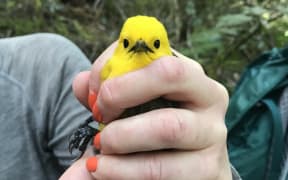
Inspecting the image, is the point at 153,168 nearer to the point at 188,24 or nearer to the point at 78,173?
the point at 78,173

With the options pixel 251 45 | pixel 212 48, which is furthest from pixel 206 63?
pixel 251 45

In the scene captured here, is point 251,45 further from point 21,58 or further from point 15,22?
point 21,58

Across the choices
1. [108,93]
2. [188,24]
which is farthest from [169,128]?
[188,24]

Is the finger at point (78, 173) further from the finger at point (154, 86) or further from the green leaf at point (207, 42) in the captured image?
the green leaf at point (207, 42)

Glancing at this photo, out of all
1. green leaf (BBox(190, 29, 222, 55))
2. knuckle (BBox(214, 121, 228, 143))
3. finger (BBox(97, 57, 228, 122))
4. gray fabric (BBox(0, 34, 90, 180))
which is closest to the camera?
finger (BBox(97, 57, 228, 122))

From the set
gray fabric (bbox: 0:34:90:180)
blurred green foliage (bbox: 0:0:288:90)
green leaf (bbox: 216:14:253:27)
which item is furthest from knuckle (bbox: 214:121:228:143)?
green leaf (bbox: 216:14:253:27)

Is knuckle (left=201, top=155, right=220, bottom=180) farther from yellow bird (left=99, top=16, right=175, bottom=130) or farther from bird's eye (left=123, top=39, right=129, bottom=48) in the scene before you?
bird's eye (left=123, top=39, right=129, bottom=48)

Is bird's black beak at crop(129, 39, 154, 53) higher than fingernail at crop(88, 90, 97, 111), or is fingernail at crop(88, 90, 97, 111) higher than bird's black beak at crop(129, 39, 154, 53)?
bird's black beak at crop(129, 39, 154, 53)

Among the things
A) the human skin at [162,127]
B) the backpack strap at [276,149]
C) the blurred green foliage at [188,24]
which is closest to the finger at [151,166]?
the human skin at [162,127]

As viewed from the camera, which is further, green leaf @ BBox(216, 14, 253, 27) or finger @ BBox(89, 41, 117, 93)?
green leaf @ BBox(216, 14, 253, 27)
